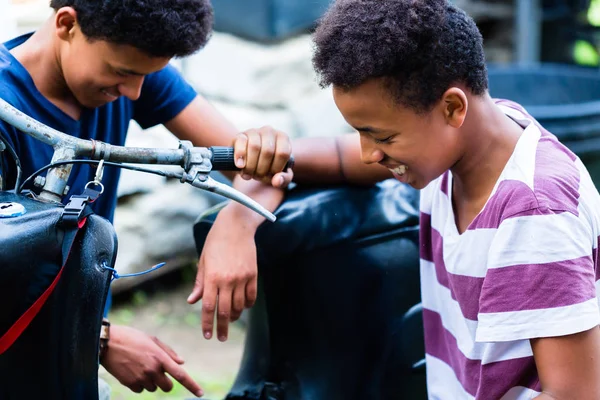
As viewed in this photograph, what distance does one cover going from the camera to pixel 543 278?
129cm

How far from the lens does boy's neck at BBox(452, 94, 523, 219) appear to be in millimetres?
1438

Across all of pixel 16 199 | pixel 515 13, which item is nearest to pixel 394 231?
pixel 16 199

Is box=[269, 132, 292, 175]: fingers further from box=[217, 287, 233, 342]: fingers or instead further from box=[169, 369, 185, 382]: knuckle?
box=[169, 369, 185, 382]: knuckle

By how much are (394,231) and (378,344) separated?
9.8 inches

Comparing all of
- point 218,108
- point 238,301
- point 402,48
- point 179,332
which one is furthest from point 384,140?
point 218,108

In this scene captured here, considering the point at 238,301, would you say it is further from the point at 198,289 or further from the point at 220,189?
the point at 220,189

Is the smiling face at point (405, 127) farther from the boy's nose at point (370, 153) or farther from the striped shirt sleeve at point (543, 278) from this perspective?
the striped shirt sleeve at point (543, 278)

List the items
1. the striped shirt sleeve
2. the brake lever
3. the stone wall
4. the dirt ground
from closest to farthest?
1. the striped shirt sleeve
2. the brake lever
3. the dirt ground
4. the stone wall

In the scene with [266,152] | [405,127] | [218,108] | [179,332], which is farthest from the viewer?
[218,108]

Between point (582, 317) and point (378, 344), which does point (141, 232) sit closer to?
point (378, 344)

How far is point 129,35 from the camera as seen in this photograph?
160 centimetres

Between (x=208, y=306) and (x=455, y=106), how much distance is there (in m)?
0.59

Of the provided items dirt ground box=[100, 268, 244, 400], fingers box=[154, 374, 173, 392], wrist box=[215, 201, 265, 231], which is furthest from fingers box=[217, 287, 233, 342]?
dirt ground box=[100, 268, 244, 400]

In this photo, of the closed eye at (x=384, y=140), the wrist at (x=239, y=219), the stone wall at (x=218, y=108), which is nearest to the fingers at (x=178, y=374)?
the wrist at (x=239, y=219)
